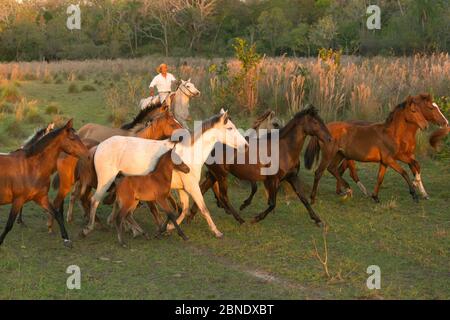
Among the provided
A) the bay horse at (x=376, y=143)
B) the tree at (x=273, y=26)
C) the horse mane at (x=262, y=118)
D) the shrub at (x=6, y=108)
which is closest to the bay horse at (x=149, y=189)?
the horse mane at (x=262, y=118)

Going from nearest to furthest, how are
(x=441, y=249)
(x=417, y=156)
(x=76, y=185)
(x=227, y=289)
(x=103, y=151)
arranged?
(x=227, y=289) → (x=441, y=249) → (x=103, y=151) → (x=76, y=185) → (x=417, y=156)

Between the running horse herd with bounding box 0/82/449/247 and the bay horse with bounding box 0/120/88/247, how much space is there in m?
0.01

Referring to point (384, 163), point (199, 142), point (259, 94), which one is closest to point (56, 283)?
point (199, 142)

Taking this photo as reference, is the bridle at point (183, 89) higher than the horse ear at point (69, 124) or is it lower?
higher

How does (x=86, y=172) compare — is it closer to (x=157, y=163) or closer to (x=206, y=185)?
(x=157, y=163)

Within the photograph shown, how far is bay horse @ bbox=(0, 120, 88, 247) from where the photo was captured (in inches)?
286

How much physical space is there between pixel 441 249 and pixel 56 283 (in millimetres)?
4301

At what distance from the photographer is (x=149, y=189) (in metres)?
7.70

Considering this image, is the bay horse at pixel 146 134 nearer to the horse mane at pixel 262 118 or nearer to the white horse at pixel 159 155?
the white horse at pixel 159 155

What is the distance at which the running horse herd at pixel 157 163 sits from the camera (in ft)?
24.6

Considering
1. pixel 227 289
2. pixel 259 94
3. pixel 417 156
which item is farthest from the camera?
pixel 259 94

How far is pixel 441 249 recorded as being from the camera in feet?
24.0

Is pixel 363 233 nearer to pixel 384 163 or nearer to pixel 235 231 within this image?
pixel 235 231

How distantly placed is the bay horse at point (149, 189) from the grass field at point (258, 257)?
351 millimetres
